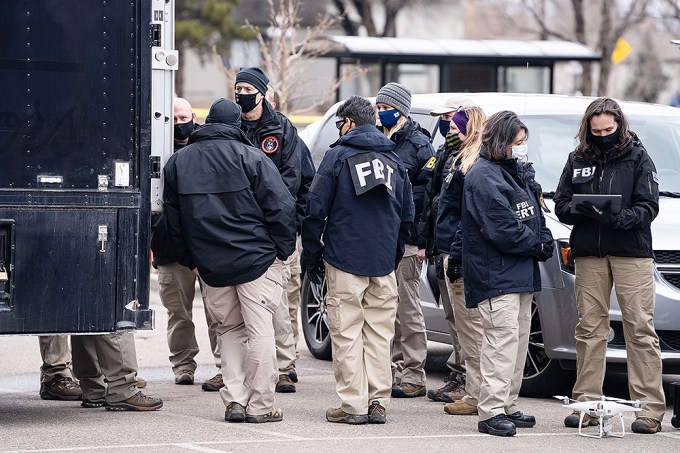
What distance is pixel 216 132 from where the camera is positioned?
306 inches

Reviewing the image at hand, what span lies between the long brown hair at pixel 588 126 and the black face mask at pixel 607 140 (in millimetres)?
20

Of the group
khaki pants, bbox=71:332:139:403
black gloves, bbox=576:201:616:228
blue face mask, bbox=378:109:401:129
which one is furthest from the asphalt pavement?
blue face mask, bbox=378:109:401:129

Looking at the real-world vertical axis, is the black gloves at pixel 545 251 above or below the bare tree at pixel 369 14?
below

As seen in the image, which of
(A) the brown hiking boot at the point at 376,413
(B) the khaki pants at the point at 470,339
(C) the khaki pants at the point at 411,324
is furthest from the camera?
(C) the khaki pants at the point at 411,324

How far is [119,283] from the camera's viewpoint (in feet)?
24.6

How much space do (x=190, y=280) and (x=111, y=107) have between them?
2.35 m

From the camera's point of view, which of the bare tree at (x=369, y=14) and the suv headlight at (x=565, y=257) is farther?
the bare tree at (x=369, y=14)

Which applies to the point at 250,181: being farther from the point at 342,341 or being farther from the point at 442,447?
the point at 442,447

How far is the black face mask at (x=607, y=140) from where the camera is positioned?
7699 mm

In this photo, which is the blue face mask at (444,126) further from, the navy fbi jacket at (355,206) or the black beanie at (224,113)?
the black beanie at (224,113)

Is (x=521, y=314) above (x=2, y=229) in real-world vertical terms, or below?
below

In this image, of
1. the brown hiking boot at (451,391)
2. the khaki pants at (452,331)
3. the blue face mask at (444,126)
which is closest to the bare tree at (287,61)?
the blue face mask at (444,126)

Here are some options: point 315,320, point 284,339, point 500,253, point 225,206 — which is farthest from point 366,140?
point 315,320

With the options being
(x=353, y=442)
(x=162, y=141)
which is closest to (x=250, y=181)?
(x=162, y=141)
